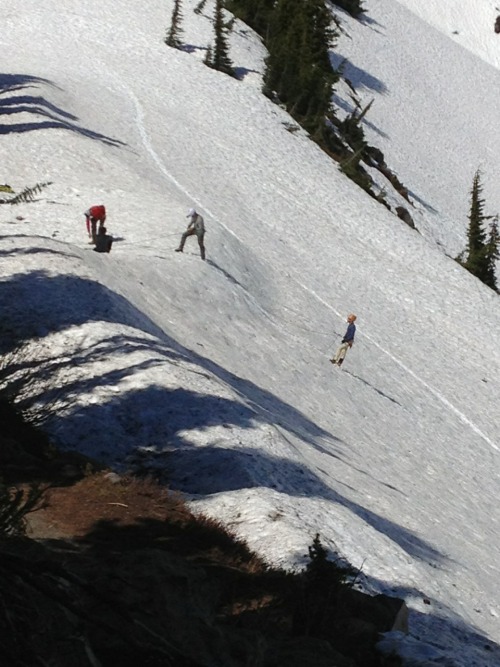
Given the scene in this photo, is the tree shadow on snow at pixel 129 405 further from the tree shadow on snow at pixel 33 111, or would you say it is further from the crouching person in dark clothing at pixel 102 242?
the tree shadow on snow at pixel 33 111

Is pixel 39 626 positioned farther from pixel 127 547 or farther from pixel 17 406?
pixel 17 406

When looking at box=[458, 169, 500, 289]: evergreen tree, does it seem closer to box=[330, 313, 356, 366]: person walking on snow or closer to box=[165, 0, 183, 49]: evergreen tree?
box=[165, 0, 183, 49]: evergreen tree

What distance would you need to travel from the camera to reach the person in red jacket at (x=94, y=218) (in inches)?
913

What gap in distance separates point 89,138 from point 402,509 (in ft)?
68.8

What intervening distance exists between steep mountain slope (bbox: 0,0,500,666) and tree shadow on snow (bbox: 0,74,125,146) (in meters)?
0.13

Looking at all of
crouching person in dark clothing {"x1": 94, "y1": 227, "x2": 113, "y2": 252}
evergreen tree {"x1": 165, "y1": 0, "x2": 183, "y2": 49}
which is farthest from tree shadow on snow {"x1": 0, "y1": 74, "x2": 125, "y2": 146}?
evergreen tree {"x1": 165, "y1": 0, "x2": 183, "y2": 49}

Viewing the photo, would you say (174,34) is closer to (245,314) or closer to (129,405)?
(245,314)

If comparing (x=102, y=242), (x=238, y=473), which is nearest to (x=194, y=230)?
(x=102, y=242)

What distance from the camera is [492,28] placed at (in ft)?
318

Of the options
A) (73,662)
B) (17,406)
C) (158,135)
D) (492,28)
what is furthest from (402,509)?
(492,28)

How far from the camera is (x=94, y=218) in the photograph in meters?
23.3

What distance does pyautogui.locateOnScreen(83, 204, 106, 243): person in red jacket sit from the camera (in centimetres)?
2319

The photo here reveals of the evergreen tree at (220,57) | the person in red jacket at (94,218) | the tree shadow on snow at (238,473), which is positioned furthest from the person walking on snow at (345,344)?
the evergreen tree at (220,57)

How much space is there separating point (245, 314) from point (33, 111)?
13995 mm
